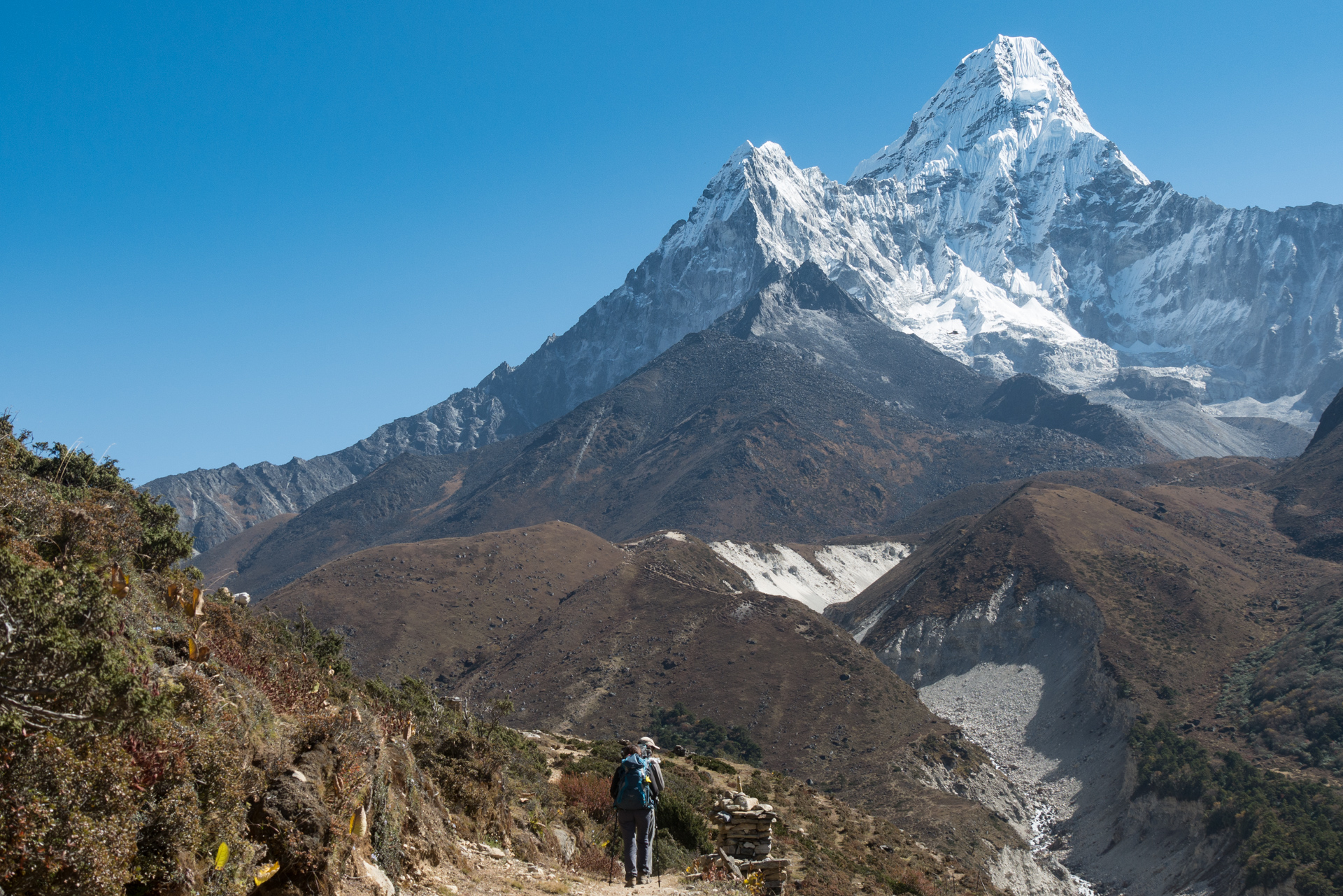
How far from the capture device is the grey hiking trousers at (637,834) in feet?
42.7

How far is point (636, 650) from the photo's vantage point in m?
89.6

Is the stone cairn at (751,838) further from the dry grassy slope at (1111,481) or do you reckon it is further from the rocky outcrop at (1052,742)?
the dry grassy slope at (1111,481)

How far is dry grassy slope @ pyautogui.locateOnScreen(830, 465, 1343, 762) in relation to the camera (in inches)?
3118

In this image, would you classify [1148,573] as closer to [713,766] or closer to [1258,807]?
[1258,807]

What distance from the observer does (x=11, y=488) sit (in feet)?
40.4

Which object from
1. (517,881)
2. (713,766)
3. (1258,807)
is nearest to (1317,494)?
(1258,807)

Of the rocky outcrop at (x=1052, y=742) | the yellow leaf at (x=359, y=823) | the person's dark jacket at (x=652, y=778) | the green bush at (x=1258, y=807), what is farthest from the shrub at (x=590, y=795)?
the green bush at (x=1258, y=807)

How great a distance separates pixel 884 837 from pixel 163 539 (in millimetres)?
28266

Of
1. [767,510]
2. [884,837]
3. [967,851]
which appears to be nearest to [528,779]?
[884,837]

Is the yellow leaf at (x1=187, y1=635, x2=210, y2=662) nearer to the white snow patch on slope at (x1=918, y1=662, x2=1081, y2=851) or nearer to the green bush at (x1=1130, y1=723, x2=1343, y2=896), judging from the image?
the green bush at (x1=1130, y1=723, x2=1343, y2=896)

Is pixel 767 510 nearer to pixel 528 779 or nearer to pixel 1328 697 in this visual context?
pixel 1328 697

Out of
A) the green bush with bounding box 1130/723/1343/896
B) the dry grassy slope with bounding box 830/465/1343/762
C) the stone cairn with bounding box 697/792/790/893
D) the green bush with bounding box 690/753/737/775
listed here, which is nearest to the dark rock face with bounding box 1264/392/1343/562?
the dry grassy slope with bounding box 830/465/1343/762

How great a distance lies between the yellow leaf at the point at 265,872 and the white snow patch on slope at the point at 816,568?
116797 mm

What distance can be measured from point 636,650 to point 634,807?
77883 millimetres
